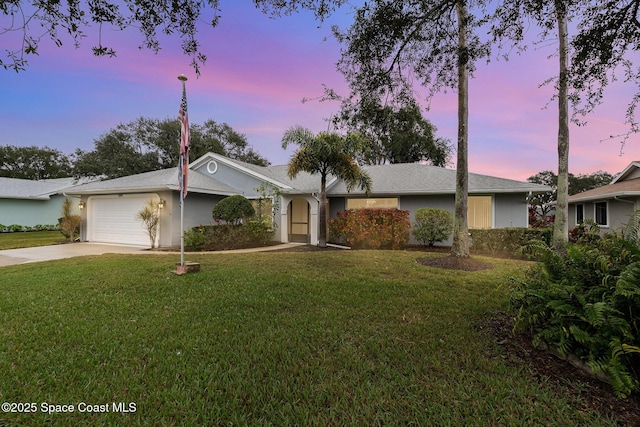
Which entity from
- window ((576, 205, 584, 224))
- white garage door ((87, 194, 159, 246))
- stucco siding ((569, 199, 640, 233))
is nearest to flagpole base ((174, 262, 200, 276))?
white garage door ((87, 194, 159, 246))

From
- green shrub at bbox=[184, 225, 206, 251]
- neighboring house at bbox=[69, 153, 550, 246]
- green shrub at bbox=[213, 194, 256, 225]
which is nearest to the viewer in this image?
green shrub at bbox=[184, 225, 206, 251]

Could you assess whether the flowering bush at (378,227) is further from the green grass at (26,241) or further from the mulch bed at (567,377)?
the green grass at (26,241)

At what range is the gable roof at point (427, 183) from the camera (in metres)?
11.7

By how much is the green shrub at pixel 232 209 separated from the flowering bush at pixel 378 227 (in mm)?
4422

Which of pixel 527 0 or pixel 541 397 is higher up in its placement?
pixel 527 0

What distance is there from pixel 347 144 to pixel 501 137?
7.54m

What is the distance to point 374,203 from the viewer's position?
1387cm

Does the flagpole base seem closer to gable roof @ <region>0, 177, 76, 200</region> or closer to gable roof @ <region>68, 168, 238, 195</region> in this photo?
gable roof @ <region>68, 168, 238, 195</region>

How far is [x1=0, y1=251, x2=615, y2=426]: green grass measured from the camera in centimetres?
220

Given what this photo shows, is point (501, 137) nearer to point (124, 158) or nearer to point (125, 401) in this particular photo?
point (125, 401)

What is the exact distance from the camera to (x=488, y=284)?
585 centimetres

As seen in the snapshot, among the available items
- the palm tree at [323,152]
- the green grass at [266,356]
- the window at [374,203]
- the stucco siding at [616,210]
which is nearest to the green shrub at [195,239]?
the palm tree at [323,152]

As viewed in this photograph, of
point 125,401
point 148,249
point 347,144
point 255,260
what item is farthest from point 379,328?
point 148,249

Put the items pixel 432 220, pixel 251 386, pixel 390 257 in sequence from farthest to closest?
pixel 432 220 → pixel 390 257 → pixel 251 386
